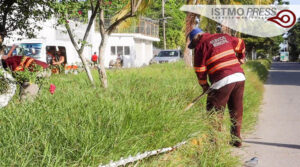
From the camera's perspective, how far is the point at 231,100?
5.74 m

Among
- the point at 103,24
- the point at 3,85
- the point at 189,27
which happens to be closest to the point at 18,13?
the point at 103,24

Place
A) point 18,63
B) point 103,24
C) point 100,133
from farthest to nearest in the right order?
point 103,24, point 18,63, point 100,133

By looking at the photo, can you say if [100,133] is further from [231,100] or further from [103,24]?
[103,24]

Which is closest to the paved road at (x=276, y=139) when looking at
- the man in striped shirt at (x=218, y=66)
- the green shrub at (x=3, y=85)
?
the man in striped shirt at (x=218, y=66)

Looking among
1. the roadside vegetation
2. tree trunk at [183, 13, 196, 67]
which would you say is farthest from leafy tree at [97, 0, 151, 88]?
tree trunk at [183, 13, 196, 67]

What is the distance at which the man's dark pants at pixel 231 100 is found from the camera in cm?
548

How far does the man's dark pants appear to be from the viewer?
548 cm

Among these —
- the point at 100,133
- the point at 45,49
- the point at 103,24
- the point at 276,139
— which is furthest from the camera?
the point at 45,49

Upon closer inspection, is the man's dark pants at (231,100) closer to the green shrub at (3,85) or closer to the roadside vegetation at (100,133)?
the roadside vegetation at (100,133)

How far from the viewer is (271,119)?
8.57 meters

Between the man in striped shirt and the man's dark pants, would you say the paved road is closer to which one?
the man's dark pants

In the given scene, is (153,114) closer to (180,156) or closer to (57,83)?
(180,156)

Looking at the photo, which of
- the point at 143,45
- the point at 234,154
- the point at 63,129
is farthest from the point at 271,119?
the point at 143,45

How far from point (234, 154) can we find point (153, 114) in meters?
1.36
